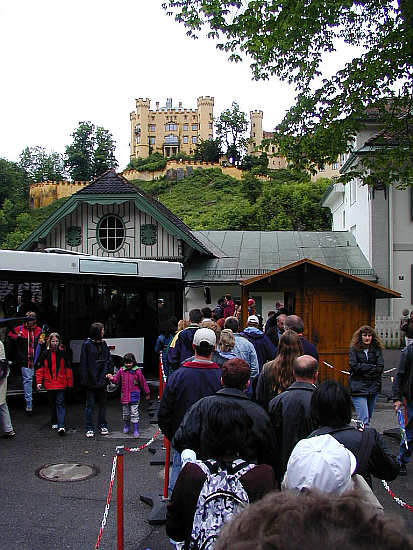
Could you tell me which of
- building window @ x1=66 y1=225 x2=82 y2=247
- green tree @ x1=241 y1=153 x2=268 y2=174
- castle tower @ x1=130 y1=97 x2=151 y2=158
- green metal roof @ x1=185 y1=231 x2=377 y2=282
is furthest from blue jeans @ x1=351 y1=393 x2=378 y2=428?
castle tower @ x1=130 y1=97 x2=151 y2=158

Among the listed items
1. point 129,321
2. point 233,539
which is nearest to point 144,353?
point 129,321

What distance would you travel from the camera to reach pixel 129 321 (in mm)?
14133

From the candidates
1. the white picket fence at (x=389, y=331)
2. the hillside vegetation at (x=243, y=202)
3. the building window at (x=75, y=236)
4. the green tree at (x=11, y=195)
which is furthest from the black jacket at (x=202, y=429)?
the green tree at (x=11, y=195)

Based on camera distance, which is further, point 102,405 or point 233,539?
point 102,405

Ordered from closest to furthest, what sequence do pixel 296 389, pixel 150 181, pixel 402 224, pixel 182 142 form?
1. pixel 296 389
2. pixel 402 224
3. pixel 150 181
4. pixel 182 142

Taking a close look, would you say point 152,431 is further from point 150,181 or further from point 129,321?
point 150,181

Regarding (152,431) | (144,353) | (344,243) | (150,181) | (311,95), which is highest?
(150,181)

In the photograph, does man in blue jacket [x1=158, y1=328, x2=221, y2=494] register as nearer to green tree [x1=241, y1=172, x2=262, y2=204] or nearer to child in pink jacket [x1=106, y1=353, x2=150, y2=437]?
child in pink jacket [x1=106, y1=353, x2=150, y2=437]

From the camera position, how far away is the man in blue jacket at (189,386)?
4.95 metres

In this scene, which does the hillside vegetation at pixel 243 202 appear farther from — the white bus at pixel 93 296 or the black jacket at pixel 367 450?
the black jacket at pixel 367 450

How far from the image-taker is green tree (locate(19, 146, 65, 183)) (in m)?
113

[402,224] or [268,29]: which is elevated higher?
[268,29]

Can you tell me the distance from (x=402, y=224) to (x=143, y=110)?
122196 millimetres

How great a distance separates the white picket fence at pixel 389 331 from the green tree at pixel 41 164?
3846 inches
